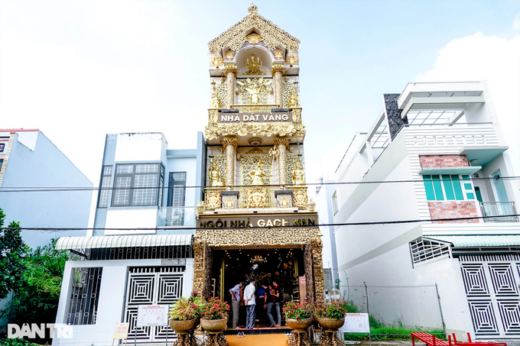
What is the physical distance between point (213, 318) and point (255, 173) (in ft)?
19.7

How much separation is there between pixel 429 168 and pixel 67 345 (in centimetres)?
1407

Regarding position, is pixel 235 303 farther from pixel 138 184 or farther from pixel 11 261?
pixel 11 261

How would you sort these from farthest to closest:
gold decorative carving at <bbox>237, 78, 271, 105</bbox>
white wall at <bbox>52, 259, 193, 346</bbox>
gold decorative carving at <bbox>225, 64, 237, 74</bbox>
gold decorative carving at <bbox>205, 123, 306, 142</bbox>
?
1. gold decorative carving at <bbox>225, 64, 237, 74</bbox>
2. gold decorative carving at <bbox>237, 78, 271, 105</bbox>
3. gold decorative carving at <bbox>205, 123, 306, 142</bbox>
4. white wall at <bbox>52, 259, 193, 346</bbox>

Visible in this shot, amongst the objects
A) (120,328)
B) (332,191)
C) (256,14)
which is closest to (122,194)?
(120,328)

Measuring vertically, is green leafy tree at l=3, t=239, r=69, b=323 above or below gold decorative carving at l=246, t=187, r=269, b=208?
below

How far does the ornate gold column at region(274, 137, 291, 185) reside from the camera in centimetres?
1266

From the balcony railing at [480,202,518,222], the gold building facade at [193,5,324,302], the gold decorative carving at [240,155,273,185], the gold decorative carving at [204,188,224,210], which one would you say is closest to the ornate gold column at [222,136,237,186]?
the gold building facade at [193,5,324,302]

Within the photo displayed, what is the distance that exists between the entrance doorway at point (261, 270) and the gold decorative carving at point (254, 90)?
6505mm

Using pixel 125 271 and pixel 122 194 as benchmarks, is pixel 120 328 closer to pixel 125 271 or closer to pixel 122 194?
pixel 125 271

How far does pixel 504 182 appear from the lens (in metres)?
13.2

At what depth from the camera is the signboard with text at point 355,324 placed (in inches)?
349

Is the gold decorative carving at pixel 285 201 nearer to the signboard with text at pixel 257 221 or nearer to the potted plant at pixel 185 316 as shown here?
the signboard with text at pixel 257 221

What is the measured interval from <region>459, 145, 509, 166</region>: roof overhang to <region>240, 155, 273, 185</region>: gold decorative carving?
24.9 feet

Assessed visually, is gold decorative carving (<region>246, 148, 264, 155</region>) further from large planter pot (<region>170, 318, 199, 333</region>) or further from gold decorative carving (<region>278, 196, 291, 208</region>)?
large planter pot (<region>170, 318, 199, 333</region>)
